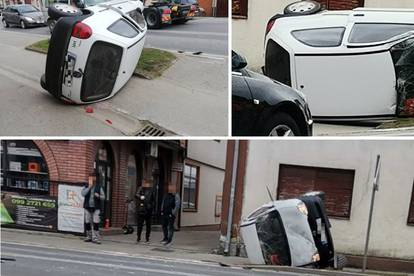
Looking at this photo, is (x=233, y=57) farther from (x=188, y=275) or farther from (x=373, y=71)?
(x=188, y=275)

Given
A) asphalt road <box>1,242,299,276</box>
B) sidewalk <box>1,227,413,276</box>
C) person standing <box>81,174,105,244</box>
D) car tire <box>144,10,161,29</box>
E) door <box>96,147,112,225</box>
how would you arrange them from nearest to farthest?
asphalt road <box>1,242,299,276</box> → sidewalk <box>1,227,413,276</box> → person standing <box>81,174,105,244</box> → door <box>96,147,112,225</box> → car tire <box>144,10,161,29</box>

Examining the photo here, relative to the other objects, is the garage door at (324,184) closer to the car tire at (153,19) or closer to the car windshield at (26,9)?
the car tire at (153,19)

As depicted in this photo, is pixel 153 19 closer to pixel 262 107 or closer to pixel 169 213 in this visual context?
pixel 169 213

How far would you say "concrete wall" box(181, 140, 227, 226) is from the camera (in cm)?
1827

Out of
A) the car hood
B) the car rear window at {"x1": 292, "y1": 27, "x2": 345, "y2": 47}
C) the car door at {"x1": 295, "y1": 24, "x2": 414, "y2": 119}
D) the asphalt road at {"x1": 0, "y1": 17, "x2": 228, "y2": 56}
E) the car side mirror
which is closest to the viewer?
the car side mirror

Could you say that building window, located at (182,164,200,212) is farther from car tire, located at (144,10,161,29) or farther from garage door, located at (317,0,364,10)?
garage door, located at (317,0,364,10)

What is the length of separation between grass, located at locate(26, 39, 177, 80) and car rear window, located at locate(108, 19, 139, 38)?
161 cm

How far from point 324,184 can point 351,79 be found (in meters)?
4.17

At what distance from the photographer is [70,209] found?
11.2 metres

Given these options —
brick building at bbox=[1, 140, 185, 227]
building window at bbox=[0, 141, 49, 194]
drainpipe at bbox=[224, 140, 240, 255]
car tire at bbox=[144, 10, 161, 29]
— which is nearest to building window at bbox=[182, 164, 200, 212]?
brick building at bbox=[1, 140, 185, 227]

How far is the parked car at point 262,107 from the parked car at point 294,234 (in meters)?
2.58

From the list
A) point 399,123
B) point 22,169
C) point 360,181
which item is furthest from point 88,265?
point 360,181

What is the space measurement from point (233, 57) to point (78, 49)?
2.84 meters

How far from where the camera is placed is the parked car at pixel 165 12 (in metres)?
19.3
